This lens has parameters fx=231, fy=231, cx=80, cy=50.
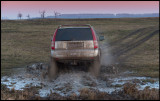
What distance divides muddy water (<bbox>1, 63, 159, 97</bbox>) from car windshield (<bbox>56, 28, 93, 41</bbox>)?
160cm

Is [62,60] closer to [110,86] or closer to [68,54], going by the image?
[68,54]

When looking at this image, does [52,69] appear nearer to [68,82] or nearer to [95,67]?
[68,82]

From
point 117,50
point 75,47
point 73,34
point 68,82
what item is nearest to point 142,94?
Answer: point 68,82

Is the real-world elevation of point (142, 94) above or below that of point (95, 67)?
below

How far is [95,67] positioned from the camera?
30.8 feet

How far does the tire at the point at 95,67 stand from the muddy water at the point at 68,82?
231 mm

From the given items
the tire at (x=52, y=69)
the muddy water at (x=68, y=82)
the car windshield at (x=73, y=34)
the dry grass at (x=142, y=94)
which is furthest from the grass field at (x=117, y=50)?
the dry grass at (x=142, y=94)

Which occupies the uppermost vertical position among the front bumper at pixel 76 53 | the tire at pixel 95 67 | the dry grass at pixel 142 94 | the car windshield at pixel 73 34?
the car windshield at pixel 73 34

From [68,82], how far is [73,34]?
6.19 ft

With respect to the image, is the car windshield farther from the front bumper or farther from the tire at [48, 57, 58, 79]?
the tire at [48, 57, 58, 79]

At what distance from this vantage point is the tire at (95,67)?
9.20 meters

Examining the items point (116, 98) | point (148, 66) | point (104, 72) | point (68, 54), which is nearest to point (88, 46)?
point (68, 54)

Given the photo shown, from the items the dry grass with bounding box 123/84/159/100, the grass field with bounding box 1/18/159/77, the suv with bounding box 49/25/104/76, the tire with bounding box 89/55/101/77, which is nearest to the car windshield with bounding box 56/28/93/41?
the suv with bounding box 49/25/104/76

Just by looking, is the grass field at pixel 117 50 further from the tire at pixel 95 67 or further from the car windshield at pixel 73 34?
the car windshield at pixel 73 34
